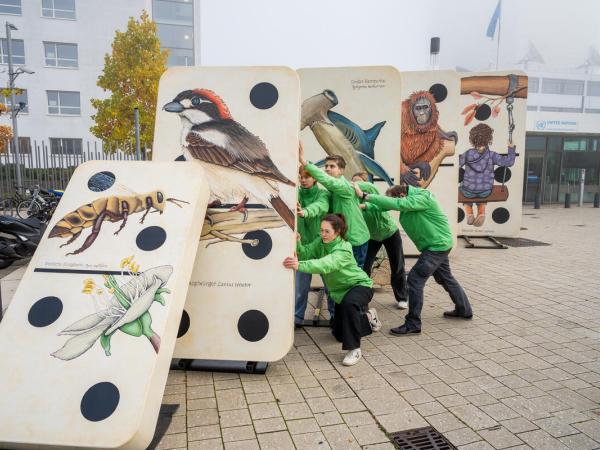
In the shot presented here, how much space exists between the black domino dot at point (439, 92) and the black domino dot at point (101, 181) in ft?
19.9

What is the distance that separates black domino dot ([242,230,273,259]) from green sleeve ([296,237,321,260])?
48 cm

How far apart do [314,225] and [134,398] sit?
255cm

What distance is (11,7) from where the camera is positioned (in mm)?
28578

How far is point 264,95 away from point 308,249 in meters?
1.42

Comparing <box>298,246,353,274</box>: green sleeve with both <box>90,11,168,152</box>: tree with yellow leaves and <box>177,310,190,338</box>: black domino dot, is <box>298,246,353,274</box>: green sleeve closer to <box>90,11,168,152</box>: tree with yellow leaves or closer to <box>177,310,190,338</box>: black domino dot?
<box>177,310,190,338</box>: black domino dot

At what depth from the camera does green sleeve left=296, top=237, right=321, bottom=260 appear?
417cm

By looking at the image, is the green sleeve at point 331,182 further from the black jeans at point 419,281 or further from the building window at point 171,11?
the building window at point 171,11

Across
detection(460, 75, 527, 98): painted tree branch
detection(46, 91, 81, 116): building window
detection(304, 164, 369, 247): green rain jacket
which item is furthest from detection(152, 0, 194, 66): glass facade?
detection(304, 164, 369, 247): green rain jacket

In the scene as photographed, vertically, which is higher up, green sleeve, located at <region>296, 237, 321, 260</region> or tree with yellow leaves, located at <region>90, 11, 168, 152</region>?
tree with yellow leaves, located at <region>90, 11, 168, 152</region>

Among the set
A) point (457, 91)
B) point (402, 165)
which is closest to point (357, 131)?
point (402, 165)

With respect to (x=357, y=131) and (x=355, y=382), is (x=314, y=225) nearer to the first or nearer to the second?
(x=355, y=382)

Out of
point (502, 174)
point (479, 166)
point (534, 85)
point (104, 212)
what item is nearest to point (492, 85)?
point (479, 166)

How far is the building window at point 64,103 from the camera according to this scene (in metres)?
29.4

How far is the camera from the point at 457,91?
309 inches
